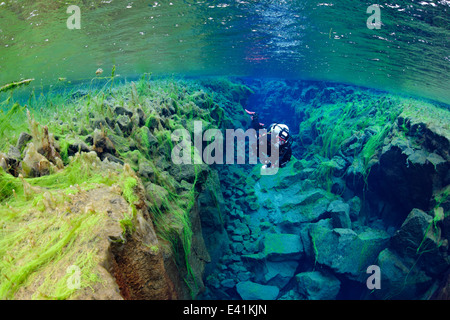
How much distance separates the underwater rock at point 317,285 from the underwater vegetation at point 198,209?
3 centimetres

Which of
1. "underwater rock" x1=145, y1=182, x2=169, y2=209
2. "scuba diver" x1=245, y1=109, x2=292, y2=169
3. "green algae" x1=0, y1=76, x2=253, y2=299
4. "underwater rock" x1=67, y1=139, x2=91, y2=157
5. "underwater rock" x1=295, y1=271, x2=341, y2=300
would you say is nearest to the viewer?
"green algae" x1=0, y1=76, x2=253, y2=299

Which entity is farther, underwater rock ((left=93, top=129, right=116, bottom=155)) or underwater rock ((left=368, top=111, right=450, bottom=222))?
underwater rock ((left=368, top=111, right=450, bottom=222))

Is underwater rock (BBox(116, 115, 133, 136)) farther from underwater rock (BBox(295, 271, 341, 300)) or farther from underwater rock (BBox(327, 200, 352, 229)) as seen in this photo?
underwater rock (BBox(327, 200, 352, 229))

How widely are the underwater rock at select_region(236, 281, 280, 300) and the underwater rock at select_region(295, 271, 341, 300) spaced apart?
899 mm

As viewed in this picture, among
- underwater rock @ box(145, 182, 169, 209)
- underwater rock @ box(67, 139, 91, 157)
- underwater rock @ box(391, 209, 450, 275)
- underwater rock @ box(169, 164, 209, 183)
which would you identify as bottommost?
underwater rock @ box(391, 209, 450, 275)

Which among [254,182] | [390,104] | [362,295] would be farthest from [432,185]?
[390,104]

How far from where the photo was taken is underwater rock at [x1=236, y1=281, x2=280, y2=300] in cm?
573

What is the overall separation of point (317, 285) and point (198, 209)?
162 inches

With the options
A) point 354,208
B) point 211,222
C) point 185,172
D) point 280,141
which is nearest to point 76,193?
point 185,172

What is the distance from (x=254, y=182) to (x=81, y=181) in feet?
27.3

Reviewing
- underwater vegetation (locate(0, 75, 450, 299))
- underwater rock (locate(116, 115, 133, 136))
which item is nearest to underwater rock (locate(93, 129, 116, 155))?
underwater vegetation (locate(0, 75, 450, 299))

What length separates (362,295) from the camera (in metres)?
6.80

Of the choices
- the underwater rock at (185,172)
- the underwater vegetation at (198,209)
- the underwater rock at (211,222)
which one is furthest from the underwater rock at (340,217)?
the underwater rock at (185,172)

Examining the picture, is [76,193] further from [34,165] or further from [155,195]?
[155,195]
